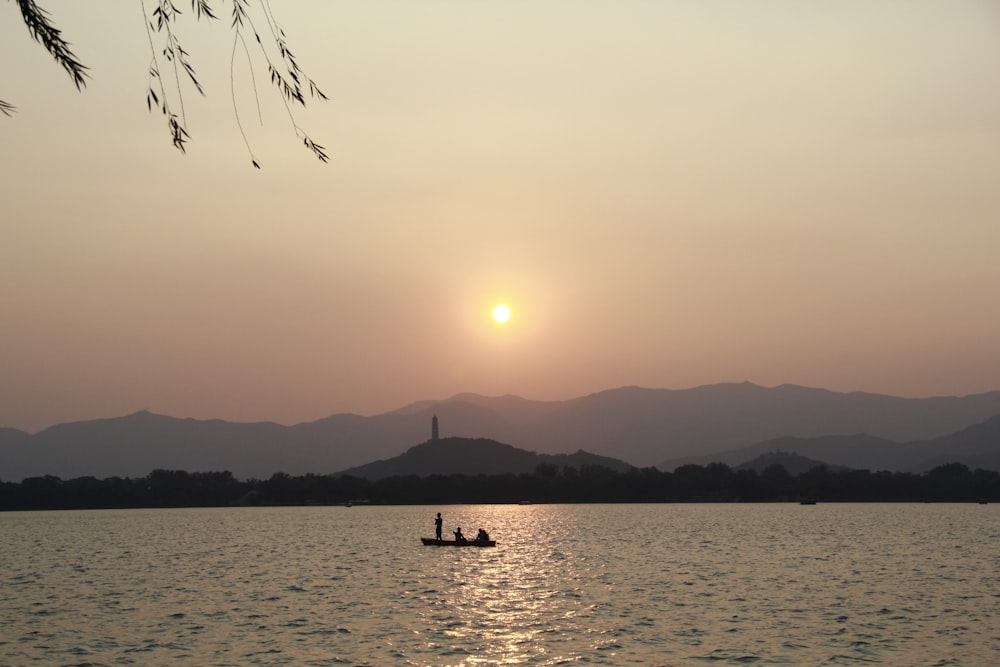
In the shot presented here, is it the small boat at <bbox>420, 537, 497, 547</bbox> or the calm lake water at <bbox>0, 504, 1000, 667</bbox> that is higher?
the small boat at <bbox>420, 537, 497, 547</bbox>

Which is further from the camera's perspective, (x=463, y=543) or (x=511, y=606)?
(x=463, y=543)

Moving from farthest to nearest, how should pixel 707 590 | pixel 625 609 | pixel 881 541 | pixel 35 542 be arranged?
pixel 35 542
pixel 881 541
pixel 707 590
pixel 625 609

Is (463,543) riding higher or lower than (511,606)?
higher

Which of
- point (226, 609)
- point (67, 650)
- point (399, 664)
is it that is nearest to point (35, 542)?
point (226, 609)

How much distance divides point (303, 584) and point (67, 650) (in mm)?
32397

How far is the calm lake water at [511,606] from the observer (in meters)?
48.8

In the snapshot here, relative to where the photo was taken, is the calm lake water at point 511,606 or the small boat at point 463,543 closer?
the calm lake water at point 511,606

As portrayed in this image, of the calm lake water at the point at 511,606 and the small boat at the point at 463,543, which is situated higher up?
the small boat at the point at 463,543

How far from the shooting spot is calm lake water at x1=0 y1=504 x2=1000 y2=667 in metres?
48.8

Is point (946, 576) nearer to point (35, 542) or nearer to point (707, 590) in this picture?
point (707, 590)

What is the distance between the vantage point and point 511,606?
65.7 metres

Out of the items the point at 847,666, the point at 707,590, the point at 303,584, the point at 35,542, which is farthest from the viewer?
the point at 35,542

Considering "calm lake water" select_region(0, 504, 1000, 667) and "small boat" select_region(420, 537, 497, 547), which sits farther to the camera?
"small boat" select_region(420, 537, 497, 547)

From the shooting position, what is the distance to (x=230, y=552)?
12706 centimetres
